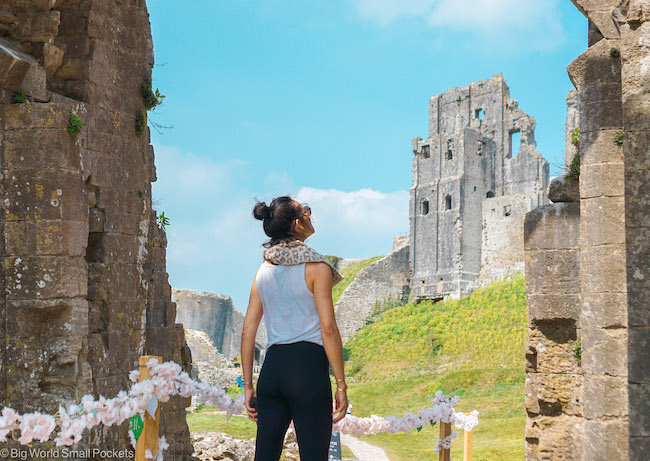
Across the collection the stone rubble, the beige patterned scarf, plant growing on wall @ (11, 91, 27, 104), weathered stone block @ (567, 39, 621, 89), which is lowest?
the stone rubble

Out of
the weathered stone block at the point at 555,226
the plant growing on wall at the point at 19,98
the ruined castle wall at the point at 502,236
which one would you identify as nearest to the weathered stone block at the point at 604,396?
the weathered stone block at the point at 555,226

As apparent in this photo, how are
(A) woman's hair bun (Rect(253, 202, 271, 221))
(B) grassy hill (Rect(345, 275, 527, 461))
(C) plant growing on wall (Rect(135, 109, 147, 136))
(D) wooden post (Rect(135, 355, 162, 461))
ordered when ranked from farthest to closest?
1. (B) grassy hill (Rect(345, 275, 527, 461))
2. (C) plant growing on wall (Rect(135, 109, 147, 136))
3. (D) wooden post (Rect(135, 355, 162, 461))
4. (A) woman's hair bun (Rect(253, 202, 271, 221))

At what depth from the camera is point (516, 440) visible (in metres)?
15.3

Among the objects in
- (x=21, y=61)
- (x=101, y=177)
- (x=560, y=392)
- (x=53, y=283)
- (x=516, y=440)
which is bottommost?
(x=516, y=440)

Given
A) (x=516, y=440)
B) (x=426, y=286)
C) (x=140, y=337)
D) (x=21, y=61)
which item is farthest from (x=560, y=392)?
(x=426, y=286)

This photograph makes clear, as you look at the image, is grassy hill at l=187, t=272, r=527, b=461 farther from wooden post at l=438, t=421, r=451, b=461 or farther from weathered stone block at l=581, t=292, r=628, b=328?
weathered stone block at l=581, t=292, r=628, b=328

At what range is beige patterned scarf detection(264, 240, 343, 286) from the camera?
4.57 m

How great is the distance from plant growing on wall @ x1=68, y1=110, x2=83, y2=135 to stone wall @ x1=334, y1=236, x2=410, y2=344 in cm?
4132

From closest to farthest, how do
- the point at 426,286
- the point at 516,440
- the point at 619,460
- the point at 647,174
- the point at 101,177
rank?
the point at 647,174, the point at 619,460, the point at 101,177, the point at 516,440, the point at 426,286

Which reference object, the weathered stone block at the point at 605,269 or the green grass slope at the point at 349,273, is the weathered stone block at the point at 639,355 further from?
the green grass slope at the point at 349,273

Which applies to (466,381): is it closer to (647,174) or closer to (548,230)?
(548,230)

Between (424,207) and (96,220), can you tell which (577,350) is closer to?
(96,220)

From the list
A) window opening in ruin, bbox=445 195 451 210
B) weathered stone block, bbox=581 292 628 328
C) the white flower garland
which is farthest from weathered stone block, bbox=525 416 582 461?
window opening in ruin, bbox=445 195 451 210

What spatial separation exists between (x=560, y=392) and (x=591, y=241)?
6.30 feet
